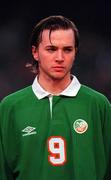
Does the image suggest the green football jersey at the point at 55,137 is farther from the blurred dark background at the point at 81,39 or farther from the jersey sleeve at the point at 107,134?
the blurred dark background at the point at 81,39

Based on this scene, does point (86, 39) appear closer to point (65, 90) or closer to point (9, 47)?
point (9, 47)

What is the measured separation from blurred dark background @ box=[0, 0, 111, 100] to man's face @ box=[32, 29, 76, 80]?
2900mm

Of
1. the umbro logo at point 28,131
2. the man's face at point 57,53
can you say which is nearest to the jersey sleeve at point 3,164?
the umbro logo at point 28,131

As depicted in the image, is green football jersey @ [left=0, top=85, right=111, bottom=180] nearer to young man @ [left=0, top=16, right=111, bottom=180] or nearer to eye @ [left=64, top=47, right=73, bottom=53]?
young man @ [left=0, top=16, right=111, bottom=180]

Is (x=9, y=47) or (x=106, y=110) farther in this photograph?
(x=9, y=47)

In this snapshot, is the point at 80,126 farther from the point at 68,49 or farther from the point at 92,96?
the point at 68,49

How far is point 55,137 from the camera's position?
90.5 inches

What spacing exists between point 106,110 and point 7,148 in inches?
17.1

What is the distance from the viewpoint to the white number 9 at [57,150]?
2283 millimetres

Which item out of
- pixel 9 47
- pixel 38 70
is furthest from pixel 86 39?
pixel 38 70

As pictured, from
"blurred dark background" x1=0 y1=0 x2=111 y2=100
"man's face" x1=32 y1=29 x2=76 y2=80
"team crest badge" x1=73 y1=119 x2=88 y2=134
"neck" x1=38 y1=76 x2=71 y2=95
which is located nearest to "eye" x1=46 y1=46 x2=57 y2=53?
"man's face" x1=32 y1=29 x2=76 y2=80

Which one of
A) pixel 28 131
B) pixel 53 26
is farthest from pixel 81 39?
pixel 28 131

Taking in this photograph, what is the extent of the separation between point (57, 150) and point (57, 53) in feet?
1.26

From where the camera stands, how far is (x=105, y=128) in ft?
7.88
